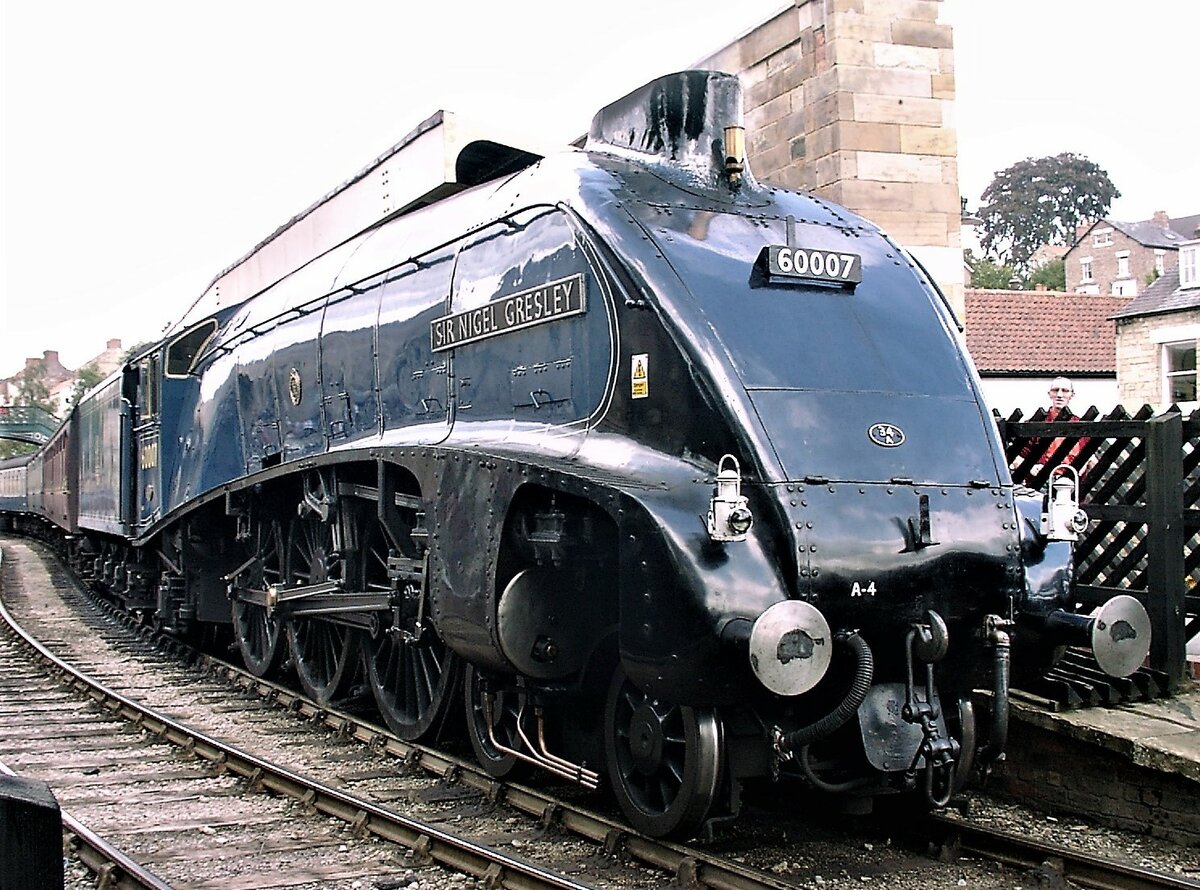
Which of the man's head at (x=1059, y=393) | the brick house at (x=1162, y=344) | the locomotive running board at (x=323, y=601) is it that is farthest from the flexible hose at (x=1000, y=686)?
the brick house at (x=1162, y=344)

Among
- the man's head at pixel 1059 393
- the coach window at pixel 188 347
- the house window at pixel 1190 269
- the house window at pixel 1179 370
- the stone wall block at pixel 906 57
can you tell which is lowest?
the man's head at pixel 1059 393

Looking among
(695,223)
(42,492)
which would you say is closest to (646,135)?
(695,223)

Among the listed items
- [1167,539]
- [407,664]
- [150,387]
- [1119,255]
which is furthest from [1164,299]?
[1119,255]

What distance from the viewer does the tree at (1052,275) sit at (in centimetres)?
6844

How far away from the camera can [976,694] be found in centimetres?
619

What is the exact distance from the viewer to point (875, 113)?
1002 centimetres

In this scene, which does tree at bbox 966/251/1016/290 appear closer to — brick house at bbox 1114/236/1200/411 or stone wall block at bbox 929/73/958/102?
brick house at bbox 1114/236/1200/411

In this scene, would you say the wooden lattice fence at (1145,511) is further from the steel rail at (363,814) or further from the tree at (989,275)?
the tree at (989,275)

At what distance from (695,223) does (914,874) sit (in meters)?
2.95

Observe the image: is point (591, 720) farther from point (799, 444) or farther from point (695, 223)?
point (695, 223)

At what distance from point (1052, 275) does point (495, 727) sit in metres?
70.4

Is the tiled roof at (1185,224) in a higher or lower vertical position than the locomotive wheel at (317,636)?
higher

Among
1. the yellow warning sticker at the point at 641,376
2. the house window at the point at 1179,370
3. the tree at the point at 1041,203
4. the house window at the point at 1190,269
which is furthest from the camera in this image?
the tree at the point at 1041,203

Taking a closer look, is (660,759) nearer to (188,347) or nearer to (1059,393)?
(1059,393)
